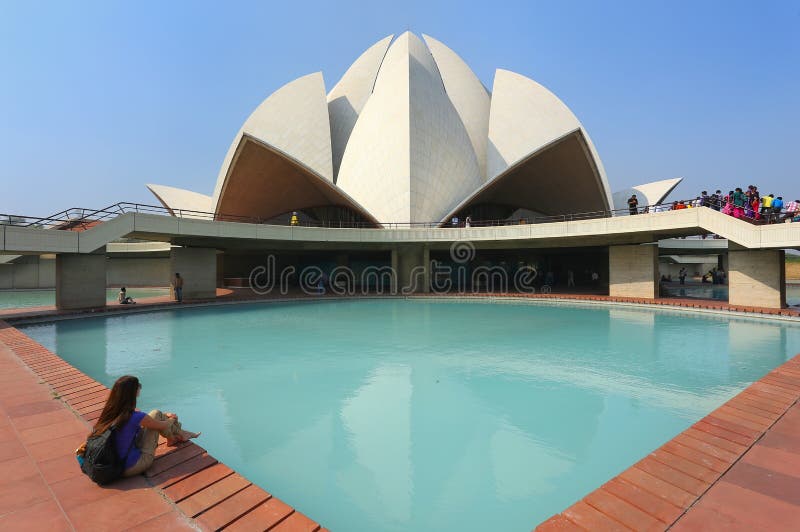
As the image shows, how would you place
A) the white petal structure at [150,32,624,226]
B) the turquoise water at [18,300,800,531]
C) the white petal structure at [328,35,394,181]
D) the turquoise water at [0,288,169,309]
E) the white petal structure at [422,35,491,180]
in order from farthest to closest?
the white petal structure at [328,35,394,181] → the white petal structure at [422,35,491,180] → the white petal structure at [150,32,624,226] → the turquoise water at [0,288,169,309] → the turquoise water at [18,300,800,531]

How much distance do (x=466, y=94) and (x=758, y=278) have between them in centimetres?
2414

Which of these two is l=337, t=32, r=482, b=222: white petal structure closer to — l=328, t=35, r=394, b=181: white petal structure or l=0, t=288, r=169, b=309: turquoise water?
l=328, t=35, r=394, b=181: white petal structure

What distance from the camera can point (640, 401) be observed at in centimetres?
491

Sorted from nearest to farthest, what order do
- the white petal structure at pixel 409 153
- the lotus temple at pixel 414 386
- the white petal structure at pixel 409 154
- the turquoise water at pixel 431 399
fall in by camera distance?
the lotus temple at pixel 414 386 → the turquoise water at pixel 431 399 → the white petal structure at pixel 409 153 → the white petal structure at pixel 409 154

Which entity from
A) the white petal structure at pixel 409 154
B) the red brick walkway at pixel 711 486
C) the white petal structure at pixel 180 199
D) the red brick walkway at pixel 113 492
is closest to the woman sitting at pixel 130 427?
the red brick walkway at pixel 113 492

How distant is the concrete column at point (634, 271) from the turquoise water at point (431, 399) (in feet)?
17.7

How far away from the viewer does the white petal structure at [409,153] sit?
884 inches

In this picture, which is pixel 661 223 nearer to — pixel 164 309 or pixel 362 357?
pixel 362 357

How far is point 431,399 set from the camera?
5.10m

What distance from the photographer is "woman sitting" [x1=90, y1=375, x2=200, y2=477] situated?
98.3 inches

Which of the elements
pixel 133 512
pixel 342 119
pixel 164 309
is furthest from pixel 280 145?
pixel 133 512

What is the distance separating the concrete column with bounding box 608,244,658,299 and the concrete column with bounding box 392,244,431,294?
28.9 ft

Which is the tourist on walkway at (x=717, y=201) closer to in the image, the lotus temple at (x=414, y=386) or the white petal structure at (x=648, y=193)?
the lotus temple at (x=414, y=386)

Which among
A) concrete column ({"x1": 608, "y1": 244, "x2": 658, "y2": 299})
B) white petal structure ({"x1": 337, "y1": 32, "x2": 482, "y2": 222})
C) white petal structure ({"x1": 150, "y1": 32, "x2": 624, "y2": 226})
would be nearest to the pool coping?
concrete column ({"x1": 608, "y1": 244, "x2": 658, "y2": 299})
